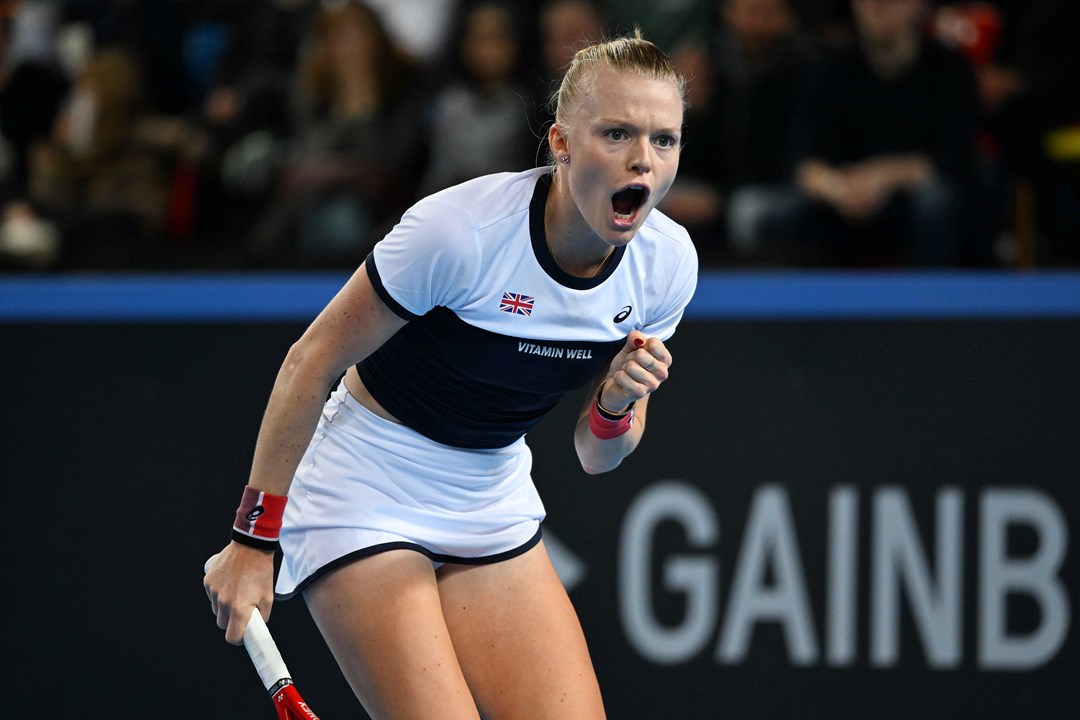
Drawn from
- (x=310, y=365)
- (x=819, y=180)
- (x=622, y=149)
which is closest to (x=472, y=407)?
(x=310, y=365)

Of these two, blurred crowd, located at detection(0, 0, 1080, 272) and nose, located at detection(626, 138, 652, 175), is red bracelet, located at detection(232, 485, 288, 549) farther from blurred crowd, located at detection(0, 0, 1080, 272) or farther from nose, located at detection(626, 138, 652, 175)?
blurred crowd, located at detection(0, 0, 1080, 272)

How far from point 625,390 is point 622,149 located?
1.62ft

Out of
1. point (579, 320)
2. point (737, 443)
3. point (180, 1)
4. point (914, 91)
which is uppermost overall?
point (180, 1)

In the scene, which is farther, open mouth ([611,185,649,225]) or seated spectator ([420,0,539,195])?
seated spectator ([420,0,539,195])

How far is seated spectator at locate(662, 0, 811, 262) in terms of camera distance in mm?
5570

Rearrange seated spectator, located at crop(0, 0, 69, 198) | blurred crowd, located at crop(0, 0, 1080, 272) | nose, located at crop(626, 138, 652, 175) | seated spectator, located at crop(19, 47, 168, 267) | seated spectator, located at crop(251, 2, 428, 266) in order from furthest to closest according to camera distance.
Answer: seated spectator, located at crop(0, 0, 69, 198) < seated spectator, located at crop(19, 47, 168, 267) < seated spectator, located at crop(251, 2, 428, 266) < blurred crowd, located at crop(0, 0, 1080, 272) < nose, located at crop(626, 138, 652, 175)

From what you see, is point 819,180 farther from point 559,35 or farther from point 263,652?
point 263,652

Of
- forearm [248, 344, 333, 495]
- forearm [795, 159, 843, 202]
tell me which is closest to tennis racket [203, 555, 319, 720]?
forearm [248, 344, 333, 495]

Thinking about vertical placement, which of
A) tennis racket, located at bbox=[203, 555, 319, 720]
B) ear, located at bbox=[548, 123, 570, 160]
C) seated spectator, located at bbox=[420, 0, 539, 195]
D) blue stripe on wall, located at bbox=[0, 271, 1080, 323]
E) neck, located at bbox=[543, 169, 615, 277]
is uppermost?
seated spectator, located at bbox=[420, 0, 539, 195]

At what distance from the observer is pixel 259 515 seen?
2.96 m

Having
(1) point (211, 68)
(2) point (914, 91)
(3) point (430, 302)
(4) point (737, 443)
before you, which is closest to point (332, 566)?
(3) point (430, 302)

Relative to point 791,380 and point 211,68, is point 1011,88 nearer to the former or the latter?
point 791,380

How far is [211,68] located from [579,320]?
4.38m

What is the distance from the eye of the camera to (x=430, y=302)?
297 cm
